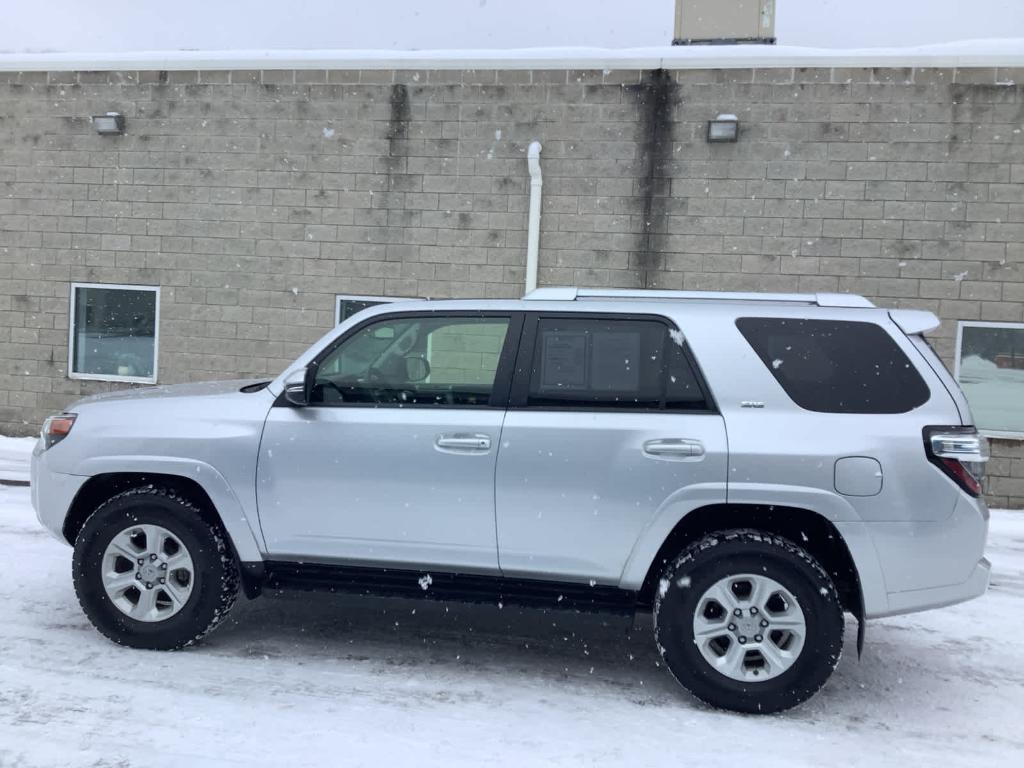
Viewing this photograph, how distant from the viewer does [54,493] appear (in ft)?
15.0

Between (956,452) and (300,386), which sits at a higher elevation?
(300,386)

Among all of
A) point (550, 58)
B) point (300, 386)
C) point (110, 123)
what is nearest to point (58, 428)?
point (300, 386)

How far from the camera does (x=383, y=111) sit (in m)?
10.3

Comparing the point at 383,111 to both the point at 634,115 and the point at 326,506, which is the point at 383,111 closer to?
the point at 634,115

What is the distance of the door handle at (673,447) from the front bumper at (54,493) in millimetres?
2861

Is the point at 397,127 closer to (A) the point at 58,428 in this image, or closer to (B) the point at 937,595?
(A) the point at 58,428

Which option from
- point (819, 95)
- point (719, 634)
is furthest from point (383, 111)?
point (719, 634)

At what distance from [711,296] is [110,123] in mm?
9125

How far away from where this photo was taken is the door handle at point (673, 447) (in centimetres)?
393

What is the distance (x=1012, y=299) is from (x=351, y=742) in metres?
8.63

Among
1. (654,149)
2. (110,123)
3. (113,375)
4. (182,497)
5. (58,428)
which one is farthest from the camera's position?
(113,375)

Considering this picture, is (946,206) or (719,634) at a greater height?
(946,206)

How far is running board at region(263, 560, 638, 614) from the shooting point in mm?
4074

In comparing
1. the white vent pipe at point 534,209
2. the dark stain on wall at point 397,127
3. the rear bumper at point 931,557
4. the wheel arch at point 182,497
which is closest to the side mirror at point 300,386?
the wheel arch at point 182,497
